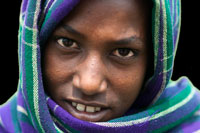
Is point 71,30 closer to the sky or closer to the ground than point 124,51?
closer to the sky

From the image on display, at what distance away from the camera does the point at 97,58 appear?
4.30ft

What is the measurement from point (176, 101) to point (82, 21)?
0.57 metres

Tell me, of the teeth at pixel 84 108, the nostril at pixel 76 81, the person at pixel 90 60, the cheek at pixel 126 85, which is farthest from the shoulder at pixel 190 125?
the nostril at pixel 76 81

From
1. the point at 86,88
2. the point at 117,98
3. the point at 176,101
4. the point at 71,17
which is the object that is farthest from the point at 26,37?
the point at 176,101

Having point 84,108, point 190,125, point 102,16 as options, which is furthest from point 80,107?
point 190,125

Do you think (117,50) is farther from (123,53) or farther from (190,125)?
(190,125)

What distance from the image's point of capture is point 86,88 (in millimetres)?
1279

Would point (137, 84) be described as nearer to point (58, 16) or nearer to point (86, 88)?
point (86, 88)

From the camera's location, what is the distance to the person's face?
129 cm

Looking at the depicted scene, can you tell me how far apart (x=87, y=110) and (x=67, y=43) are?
0.84ft

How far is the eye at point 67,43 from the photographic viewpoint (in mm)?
1340

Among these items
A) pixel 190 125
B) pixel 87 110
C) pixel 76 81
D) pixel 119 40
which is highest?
pixel 119 40

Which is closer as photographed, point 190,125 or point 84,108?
point 84,108

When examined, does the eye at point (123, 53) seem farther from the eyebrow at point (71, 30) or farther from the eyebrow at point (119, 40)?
the eyebrow at point (71, 30)
